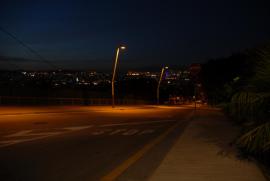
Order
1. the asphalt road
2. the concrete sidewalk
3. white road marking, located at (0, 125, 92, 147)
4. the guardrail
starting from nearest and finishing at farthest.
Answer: the concrete sidewalk
the asphalt road
white road marking, located at (0, 125, 92, 147)
the guardrail

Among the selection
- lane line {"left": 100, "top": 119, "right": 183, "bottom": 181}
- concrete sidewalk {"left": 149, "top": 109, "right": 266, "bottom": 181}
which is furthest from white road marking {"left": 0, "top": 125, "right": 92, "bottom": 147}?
concrete sidewalk {"left": 149, "top": 109, "right": 266, "bottom": 181}

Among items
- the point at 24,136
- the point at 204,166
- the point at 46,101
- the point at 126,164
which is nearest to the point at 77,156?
the point at 126,164

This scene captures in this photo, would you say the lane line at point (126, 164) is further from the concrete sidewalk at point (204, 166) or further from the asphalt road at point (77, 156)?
the concrete sidewalk at point (204, 166)

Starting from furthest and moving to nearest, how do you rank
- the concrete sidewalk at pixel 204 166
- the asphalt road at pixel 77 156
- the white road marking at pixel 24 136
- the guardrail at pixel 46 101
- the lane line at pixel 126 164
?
1. the guardrail at pixel 46 101
2. the white road marking at pixel 24 136
3. the asphalt road at pixel 77 156
4. the lane line at pixel 126 164
5. the concrete sidewalk at pixel 204 166

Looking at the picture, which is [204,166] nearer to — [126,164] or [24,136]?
[126,164]

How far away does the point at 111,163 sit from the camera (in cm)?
1109

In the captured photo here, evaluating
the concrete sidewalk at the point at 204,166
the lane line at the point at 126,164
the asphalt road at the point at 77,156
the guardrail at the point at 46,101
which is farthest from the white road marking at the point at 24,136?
the guardrail at the point at 46,101

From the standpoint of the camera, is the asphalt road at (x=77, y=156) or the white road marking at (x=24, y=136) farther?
the white road marking at (x=24, y=136)

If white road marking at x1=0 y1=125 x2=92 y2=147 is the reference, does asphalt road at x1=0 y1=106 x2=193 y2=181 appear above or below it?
below

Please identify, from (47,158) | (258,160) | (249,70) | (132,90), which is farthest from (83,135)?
(132,90)

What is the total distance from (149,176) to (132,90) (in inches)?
5099

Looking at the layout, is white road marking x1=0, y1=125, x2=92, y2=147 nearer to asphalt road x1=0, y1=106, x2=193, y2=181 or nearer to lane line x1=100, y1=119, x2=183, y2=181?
asphalt road x1=0, y1=106, x2=193, y2=181

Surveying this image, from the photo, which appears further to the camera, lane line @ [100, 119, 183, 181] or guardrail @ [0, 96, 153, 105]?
guardrail @ [0, 96, 153, 105]

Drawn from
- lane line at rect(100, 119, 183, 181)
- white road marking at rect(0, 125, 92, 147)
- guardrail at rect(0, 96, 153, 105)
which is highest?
guardrail at rect(0, 96, 153, 105)
